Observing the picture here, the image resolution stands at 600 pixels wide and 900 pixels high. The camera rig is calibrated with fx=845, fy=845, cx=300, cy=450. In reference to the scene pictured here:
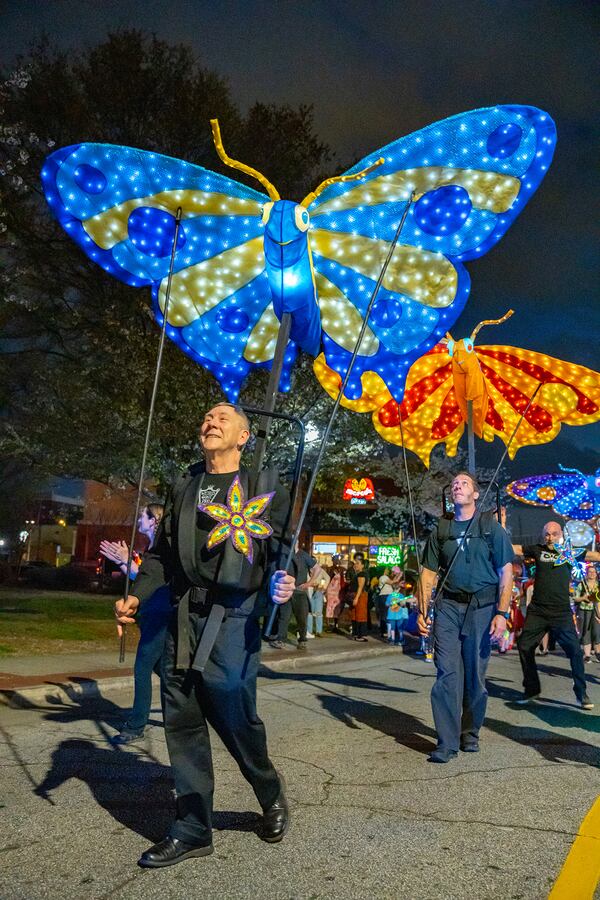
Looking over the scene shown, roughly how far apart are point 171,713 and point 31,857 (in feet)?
2.56

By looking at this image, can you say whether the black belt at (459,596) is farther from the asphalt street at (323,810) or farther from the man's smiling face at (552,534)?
the man's smiling face at (552,534)

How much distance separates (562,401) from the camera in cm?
991

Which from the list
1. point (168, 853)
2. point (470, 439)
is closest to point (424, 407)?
point (470, 439)

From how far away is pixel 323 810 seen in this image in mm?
4289

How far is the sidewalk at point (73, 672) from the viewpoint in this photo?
8070 mm

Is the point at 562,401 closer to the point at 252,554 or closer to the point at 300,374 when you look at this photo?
the point at 252,554

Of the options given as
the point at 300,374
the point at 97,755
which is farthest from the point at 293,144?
the point at 97,755

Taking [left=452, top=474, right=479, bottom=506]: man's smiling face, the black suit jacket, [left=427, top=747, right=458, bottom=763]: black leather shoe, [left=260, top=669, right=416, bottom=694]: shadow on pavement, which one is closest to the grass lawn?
[left=260, top=669, right=416, bottom=694]: shadow on pavement

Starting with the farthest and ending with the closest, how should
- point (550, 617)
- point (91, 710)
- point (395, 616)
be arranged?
point (395, 616) → point (550, 617) → point (91, 710)

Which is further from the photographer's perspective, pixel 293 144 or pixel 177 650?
pixel 293 144

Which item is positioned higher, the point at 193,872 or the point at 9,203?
the point at 9,203

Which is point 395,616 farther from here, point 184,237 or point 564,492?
point 184,237

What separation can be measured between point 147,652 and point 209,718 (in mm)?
2649

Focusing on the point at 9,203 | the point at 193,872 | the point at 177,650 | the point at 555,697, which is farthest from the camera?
the point at 9,203
